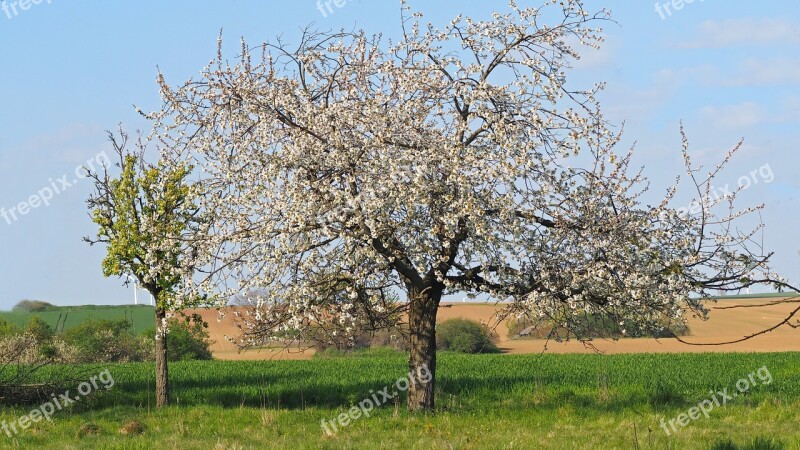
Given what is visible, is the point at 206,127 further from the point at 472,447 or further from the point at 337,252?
the point at 472,447

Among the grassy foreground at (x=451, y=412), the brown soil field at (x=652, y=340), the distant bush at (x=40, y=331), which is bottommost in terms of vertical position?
the grassy foreground at (x=451, y=412)

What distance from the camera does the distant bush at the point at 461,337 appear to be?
204 ft

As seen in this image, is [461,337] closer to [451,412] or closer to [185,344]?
[185,344]

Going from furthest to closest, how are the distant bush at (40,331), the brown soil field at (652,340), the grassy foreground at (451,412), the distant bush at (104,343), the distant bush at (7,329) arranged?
the brown soil field at (652,340), the distant bush at (7,329), the distant bush at (40,331), the distant bush at (104,343), the grassy foreground at (451,412)

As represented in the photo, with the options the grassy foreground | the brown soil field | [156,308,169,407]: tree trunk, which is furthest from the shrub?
[156,308,169,407]: tree trunk

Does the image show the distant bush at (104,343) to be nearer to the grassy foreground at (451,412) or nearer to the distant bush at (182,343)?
the distant bush at (182,343)

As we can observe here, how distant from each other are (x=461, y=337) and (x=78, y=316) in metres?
54.8

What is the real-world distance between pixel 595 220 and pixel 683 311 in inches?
Result: 109

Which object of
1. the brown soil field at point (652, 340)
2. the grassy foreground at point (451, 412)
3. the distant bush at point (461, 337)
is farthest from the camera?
the brown soil field at point (652, 340)

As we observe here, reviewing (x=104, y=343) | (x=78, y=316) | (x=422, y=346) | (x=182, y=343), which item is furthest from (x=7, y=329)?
(x=422, y=346)

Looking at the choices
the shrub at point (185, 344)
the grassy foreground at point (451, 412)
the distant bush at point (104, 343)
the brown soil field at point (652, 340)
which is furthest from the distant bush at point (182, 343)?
the grassy foreground at point (451, 412)

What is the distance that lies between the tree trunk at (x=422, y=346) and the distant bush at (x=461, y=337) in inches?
1656

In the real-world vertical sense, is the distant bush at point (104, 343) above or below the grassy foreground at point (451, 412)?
above

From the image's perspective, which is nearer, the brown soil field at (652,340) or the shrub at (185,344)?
the shrub at (185,344)
